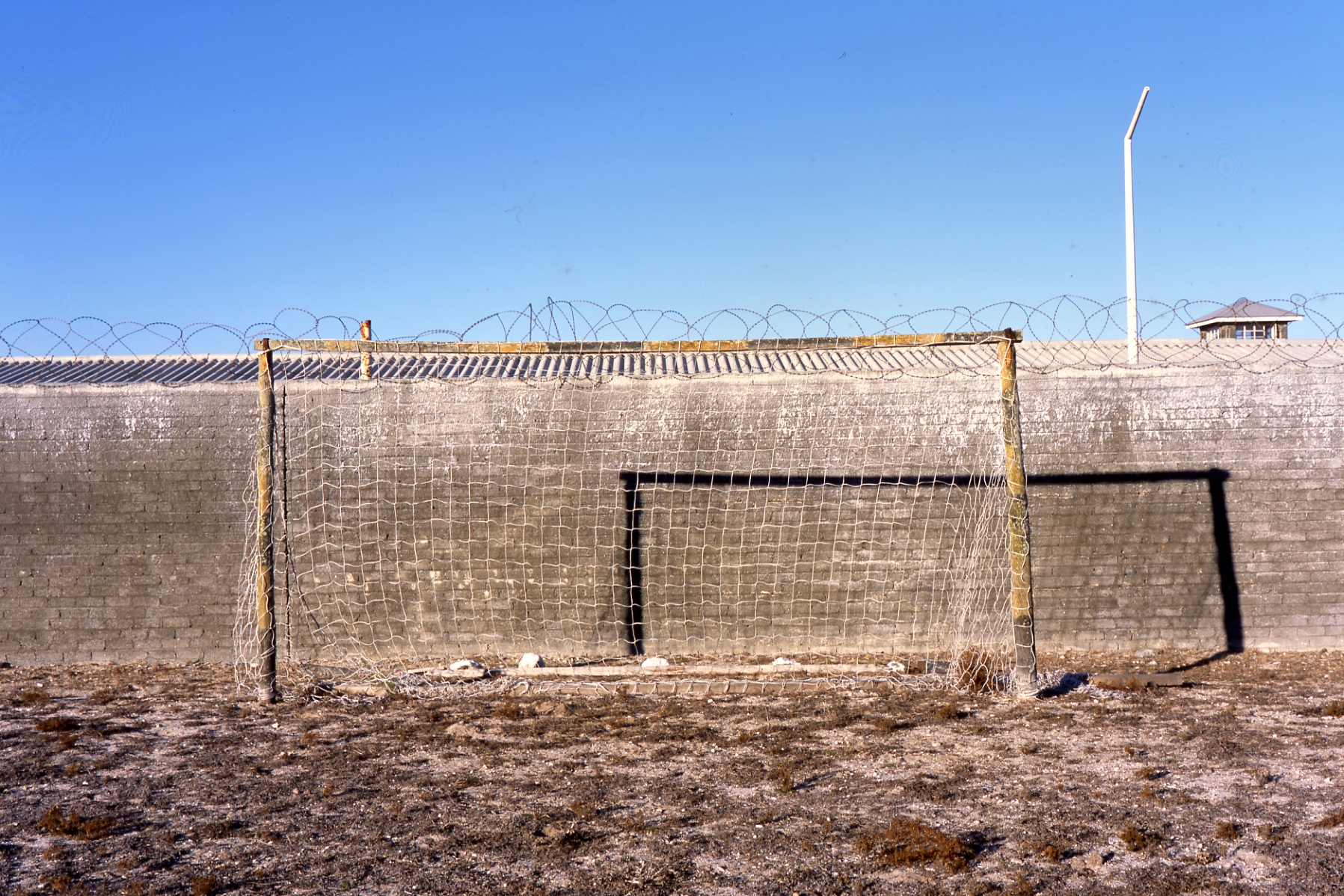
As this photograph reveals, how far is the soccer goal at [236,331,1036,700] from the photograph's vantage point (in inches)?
289

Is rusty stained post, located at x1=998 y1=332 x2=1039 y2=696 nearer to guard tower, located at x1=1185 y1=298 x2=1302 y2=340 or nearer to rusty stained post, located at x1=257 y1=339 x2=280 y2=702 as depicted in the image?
rusty stained post, located at x1=257 y1=339 x2=280 y2=702

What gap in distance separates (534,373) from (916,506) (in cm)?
332

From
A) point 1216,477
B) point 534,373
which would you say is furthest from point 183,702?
point 1216,477

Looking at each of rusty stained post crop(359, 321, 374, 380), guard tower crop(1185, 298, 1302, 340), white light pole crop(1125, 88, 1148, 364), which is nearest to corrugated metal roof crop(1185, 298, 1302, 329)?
guard tower crop(1185, 298, 1302, 340)

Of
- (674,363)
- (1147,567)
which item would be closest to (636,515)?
(674,363)

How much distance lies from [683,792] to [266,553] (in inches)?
130

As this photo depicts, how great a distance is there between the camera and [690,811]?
390cm

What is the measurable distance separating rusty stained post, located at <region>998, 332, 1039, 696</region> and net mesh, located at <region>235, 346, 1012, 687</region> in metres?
1.39

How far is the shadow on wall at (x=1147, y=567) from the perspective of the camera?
726 cm

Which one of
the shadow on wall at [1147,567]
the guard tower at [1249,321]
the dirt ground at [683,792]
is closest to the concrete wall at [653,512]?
the shadow on wall at [1147,567]

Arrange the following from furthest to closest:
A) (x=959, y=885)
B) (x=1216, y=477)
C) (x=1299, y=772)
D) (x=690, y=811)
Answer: (x=1216, y=477) → (x=1299, y=772) → (x=690, y=811) → (x=959, y=885)

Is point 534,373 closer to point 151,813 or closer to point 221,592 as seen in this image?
point 221,592

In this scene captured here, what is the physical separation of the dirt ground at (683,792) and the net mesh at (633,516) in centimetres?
125

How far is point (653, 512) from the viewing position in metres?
7.38
